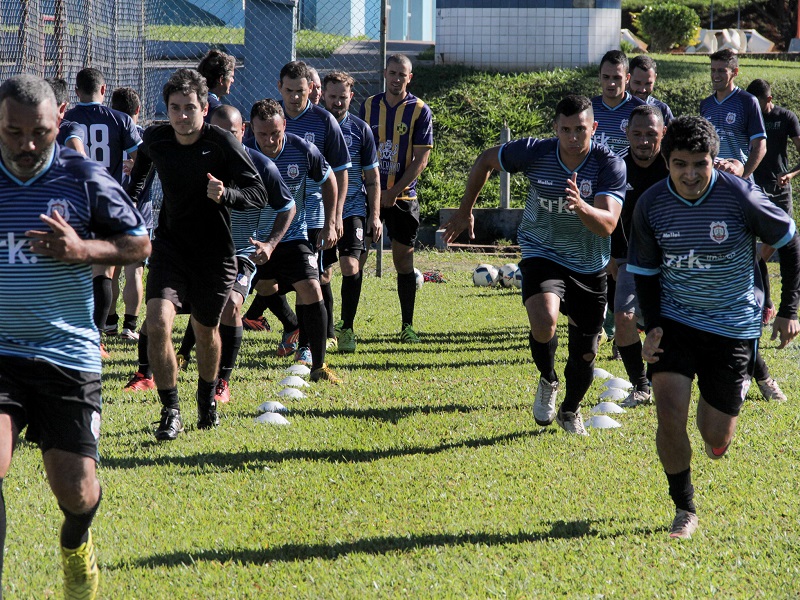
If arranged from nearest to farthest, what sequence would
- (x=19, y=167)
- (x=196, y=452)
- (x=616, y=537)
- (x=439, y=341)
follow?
(x=19, y=167)
(x=616, y=537)
(x=196, y=452)
(x=439, y=341)

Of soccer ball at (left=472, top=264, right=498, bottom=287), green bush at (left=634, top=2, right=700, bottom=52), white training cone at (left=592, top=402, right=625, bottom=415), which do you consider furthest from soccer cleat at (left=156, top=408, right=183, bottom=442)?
green bush at (left=634, top=2, right=700, bottom=52)

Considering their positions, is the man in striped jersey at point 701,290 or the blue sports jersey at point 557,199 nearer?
the man in striped jersey at point 701,290

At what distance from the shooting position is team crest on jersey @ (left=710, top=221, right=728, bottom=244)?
4.92 m

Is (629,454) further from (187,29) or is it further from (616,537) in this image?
(187,29)

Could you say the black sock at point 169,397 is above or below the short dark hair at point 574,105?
below

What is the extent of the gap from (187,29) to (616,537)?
50.2ft

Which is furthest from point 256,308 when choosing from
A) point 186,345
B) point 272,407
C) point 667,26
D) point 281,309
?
point 667,26

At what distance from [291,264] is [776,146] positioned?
5980 mm

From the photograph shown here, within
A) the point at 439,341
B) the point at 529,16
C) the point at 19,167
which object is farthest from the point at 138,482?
the point at 529,16

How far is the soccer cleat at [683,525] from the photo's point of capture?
498 centimetres

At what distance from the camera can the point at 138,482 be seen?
5770 millimetres

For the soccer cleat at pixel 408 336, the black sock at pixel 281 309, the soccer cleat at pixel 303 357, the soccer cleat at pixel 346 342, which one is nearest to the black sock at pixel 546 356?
the soccer cleat at pixel 303 357

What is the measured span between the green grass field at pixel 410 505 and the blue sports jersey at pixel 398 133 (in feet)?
9.02

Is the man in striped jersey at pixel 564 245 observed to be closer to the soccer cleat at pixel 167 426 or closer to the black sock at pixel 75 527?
the soccer cleat at pixel 167 426
